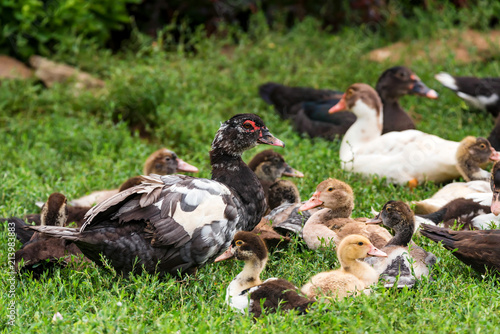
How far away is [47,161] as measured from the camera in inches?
297

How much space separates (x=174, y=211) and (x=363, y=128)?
344 cm

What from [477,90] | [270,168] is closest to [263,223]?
[270,168]

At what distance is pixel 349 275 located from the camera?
14.7 feet

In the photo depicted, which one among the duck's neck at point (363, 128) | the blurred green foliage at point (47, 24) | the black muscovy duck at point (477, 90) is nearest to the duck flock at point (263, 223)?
the duck's neck at point (363, 128)

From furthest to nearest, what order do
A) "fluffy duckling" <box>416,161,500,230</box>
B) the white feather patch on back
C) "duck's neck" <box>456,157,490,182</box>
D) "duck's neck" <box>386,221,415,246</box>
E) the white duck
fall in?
the white feather patch on back, the white duck, "duck's neck" <box>456,157,490,182</box>, "fluffy duckling" <box>416,161,500,230</box>, "duck's neck" <box>386,221,415,246</box>

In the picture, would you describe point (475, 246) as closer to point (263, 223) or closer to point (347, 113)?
point (263, 223)

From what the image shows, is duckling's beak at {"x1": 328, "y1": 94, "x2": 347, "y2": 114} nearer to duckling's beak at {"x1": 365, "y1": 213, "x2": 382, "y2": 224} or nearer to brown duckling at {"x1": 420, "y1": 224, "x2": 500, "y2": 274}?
duckling's beak at {"x1": 365, "y1": 213, "x2": 382, "y2": 224}

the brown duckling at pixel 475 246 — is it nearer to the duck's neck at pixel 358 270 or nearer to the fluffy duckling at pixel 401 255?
the fluffy duckling at pixel 401 255

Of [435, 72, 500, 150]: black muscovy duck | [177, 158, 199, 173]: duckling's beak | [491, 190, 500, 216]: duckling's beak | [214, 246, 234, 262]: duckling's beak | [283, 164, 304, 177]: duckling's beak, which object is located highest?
[214, 246, 234, 262]: duckling's beak

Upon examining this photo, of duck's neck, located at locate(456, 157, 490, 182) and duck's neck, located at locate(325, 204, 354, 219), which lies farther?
duck's neck, located at locate(456, 157, 490, 182)

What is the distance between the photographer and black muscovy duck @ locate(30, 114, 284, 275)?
460 centimetres

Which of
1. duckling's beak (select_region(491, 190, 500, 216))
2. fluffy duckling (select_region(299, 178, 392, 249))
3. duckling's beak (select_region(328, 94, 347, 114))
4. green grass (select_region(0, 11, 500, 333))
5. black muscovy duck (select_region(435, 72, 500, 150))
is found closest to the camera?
green grass (select_region(0, 11, 500, 333))

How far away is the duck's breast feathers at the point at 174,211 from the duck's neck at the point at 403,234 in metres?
1.22

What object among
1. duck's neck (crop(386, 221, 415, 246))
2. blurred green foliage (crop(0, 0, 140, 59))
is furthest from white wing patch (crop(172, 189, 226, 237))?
blurred green foliage (crop(0, 0, 140, 59))
